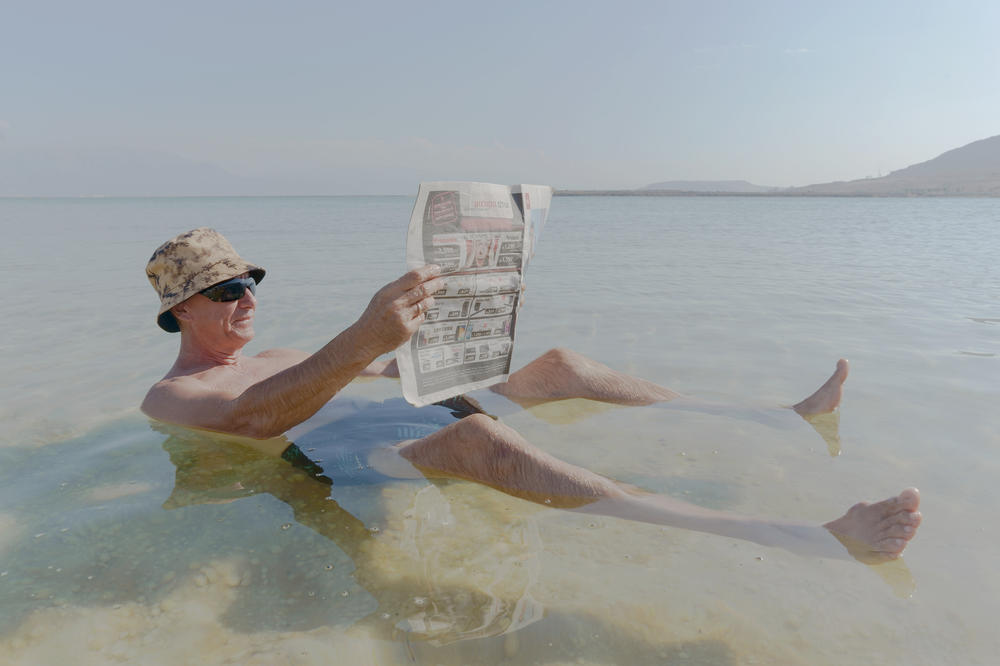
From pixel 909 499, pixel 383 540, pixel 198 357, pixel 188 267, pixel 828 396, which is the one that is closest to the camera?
pixel 909 499

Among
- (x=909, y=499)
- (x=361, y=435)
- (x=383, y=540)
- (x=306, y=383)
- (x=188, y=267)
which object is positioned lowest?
(x=383, y=540)

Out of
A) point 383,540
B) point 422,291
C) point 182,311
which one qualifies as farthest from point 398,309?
point 182,311

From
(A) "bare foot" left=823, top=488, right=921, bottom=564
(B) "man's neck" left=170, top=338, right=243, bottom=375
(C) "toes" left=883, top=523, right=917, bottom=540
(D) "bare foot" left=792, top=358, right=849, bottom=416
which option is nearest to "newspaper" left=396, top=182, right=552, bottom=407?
(B) "man's neck" left=170, top=338, right=243, bottom=375

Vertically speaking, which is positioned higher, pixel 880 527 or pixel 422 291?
pixel 422 291

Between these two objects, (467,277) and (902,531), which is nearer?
(902,531)

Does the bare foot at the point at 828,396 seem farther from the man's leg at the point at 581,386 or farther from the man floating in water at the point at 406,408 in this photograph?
the man's leg at the point at 581,386

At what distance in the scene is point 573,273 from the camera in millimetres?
9266

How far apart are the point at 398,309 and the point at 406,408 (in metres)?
1.15

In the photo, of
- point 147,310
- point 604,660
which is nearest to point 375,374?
point 604,660

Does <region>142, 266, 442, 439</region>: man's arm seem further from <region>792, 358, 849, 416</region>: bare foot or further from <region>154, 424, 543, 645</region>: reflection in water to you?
<region>792, 358, 849, 416</region>: bare foot

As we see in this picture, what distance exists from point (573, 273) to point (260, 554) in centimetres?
750

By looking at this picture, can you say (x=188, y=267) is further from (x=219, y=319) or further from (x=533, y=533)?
(x=533, y=533)

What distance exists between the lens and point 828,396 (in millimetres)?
3342

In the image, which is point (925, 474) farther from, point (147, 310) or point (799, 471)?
point (147, 310)
